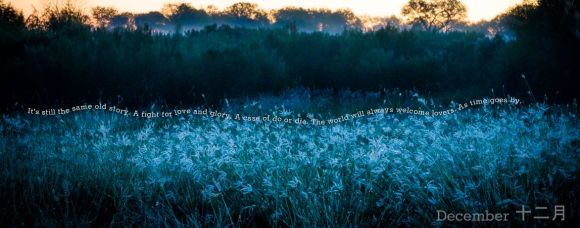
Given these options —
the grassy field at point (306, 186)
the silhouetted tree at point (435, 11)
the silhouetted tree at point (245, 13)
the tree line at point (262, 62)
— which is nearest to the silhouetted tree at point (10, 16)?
the tree line at point (262, 62)

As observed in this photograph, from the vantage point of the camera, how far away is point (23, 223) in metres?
2.59

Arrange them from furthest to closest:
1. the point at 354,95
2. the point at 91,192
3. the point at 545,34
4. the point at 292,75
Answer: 1. the point at 292,75
2. the point at 354,95
3. the point at 545,34
4. the point at 91,192

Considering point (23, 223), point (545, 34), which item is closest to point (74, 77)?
point (23, 223)

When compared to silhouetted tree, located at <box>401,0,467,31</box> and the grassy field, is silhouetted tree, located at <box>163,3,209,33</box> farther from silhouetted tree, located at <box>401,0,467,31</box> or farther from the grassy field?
the grassy field

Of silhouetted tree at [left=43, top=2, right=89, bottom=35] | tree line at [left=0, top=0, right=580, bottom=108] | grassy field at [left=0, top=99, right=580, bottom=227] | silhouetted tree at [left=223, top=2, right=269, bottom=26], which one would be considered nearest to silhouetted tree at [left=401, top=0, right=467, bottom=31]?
silhouetted tree at [left=223, top=2, right=269, bottom=26]

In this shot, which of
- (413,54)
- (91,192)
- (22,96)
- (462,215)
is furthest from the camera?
(413,54)

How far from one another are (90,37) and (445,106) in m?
8.72

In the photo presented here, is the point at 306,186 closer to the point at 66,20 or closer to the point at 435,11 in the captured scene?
the point at 66,20

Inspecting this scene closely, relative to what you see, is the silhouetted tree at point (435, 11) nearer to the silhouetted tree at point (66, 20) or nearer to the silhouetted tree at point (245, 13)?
the silhouetted tree at point (245, 13)

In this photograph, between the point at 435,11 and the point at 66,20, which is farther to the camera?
the point at 435,11

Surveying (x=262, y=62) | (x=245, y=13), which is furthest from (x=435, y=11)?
(x=262, y=62)

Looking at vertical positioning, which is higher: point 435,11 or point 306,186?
point 435,11

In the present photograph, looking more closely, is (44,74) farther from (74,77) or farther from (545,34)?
(545,34)

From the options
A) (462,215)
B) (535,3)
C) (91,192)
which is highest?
(535,3)
